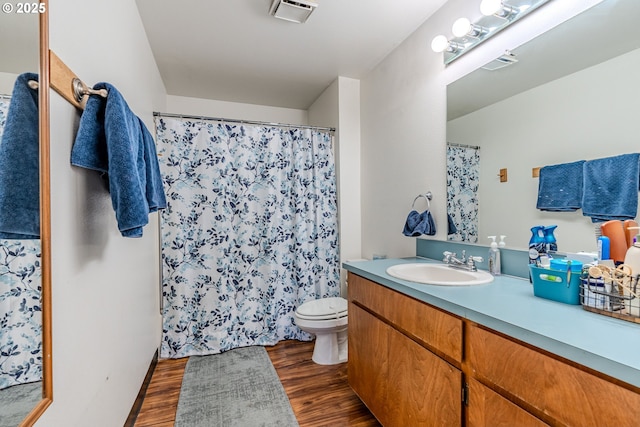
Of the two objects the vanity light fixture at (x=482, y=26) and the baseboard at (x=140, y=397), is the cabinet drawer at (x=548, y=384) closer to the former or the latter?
the vanity light fixture at (x=482, y=26)

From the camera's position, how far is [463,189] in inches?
71.1

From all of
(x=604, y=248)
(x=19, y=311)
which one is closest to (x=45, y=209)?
(x=19, y=311)

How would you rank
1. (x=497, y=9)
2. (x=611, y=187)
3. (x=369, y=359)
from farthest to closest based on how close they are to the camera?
(x=369, y=359)
(x=497, y=9)
(x=611, y=187)

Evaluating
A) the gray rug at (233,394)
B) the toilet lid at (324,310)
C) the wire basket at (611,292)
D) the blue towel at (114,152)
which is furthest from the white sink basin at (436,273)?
the blue towel at (114,152)

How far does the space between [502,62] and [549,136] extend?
0.49 meters

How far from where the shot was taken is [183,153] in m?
2.45

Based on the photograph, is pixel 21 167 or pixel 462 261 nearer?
pixel 21 167

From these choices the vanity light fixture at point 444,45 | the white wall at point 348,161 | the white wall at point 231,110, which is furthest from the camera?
the white wall at point 231,110

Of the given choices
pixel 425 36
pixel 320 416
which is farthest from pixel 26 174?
pixel 425 36

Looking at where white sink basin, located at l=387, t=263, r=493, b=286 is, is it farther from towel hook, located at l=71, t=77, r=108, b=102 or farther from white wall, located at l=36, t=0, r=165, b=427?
towel hook, located at l=71, t=77, r=108, b=102

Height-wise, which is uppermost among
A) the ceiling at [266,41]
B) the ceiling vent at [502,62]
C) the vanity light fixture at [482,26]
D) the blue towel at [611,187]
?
the ceiling at [266,41]

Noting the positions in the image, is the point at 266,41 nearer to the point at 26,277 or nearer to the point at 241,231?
the point at 241,231

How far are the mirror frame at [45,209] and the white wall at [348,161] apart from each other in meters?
2.20

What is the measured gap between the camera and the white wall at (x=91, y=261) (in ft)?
2.93
